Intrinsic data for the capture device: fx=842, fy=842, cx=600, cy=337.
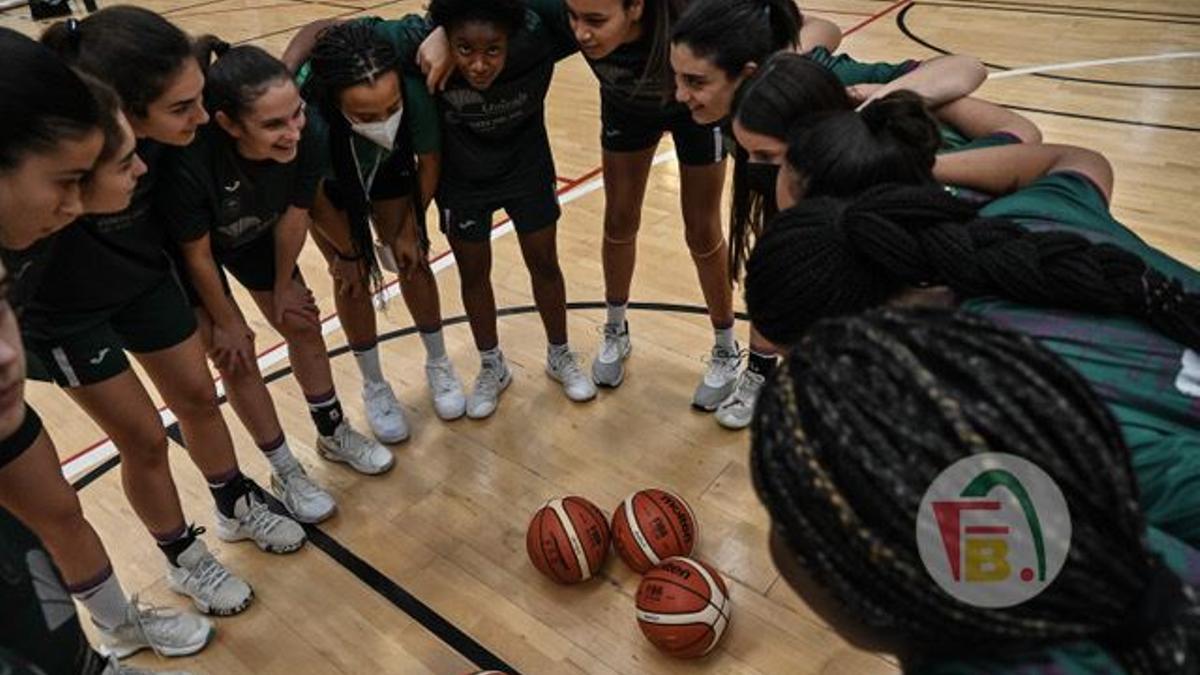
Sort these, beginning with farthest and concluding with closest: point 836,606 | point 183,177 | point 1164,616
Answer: point 183,177 → point 836,606 → point 1164,616

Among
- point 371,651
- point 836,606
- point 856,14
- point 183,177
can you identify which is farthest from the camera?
point 856,14

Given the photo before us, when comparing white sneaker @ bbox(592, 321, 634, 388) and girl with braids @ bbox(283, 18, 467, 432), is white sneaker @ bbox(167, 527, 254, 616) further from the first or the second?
white sneaker @ bbox(592, 321, 634, 388)

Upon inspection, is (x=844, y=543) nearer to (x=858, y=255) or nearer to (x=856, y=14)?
(x=858, y=255)

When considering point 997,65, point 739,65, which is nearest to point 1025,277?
point 739,65

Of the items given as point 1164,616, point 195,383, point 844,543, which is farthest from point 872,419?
point 195,383

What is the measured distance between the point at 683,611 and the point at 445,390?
1.38m

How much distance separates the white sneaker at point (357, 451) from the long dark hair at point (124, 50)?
131cm

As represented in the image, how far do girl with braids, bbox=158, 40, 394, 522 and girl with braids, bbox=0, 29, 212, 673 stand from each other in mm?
353

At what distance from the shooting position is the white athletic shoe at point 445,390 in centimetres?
304

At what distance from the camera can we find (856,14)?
7.84m

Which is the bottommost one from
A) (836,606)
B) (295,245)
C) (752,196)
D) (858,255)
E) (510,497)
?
(510,497)

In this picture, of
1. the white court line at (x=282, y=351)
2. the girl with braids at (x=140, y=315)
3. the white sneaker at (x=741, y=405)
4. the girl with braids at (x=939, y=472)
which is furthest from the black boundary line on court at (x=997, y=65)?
the girl with braids at (x=939, y=472)

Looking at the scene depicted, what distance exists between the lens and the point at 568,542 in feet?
7.47

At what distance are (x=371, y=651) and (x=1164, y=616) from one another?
75.0 inches
